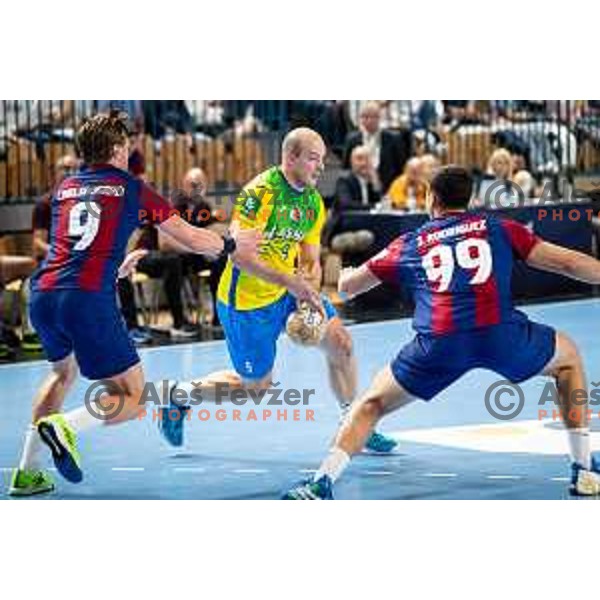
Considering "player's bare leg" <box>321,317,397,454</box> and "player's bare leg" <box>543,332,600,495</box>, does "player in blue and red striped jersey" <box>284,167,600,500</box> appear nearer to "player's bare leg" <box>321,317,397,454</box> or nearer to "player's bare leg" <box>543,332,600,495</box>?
"player's bare leg" <box>543,332,600,495</box>

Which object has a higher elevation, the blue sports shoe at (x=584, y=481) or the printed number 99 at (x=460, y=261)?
the printed number 99 at (x=460, y=261)

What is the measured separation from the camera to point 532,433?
Result: 449 inches

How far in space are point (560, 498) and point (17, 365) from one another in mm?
5864

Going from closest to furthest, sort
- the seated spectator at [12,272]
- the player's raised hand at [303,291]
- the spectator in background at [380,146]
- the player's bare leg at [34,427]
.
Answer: the player's bare leg at [34,427] < the player's raised hand at [303,291] < the seated spectator at [12,272] < the spectator in background at [380,146]

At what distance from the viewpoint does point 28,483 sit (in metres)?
9.94

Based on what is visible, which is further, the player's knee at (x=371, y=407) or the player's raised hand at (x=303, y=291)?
the player's raised hand at (x=303, y=291)

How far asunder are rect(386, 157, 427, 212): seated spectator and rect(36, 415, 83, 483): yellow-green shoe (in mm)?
7795

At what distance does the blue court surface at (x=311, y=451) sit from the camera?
10055 mm

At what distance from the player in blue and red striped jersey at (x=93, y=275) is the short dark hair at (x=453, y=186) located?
1.13 metres

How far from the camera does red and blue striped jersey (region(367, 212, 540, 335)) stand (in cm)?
931

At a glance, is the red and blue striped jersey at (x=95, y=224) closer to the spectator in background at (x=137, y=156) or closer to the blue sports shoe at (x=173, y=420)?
the blue sports shoe at (x=173, y=420)

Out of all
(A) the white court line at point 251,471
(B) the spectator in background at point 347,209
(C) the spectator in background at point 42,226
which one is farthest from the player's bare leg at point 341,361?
(B) the spectator in background at point 347,209

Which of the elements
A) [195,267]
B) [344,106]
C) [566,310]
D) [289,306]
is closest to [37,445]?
[289,306]

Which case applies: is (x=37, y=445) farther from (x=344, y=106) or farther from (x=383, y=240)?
(x=344, y=106)
